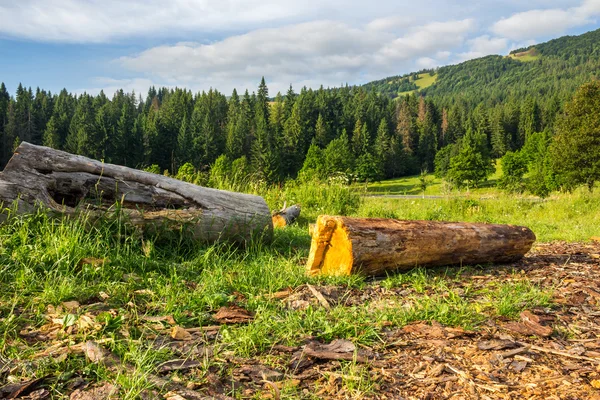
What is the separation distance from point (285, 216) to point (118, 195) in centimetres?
380

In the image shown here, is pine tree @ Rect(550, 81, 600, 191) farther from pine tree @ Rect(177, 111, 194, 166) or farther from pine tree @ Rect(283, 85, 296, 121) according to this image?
pine tree @ Rect(283, 85, 296, 121)

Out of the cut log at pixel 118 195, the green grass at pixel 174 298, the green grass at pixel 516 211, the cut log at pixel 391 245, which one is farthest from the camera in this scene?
Answer: the green grass at pixel 516 211

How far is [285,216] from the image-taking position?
8375 mm

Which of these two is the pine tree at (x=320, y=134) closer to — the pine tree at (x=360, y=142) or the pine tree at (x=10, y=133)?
the pine tree at (x=360, y=142)

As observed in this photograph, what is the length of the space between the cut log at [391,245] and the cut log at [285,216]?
11.2ft

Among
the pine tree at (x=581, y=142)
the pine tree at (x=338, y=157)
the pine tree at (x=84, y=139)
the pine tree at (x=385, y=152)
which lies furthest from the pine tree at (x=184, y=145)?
the pine tree at (x=581, y=142)

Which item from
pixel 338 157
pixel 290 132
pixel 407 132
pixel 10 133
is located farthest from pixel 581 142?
pixel 10 133

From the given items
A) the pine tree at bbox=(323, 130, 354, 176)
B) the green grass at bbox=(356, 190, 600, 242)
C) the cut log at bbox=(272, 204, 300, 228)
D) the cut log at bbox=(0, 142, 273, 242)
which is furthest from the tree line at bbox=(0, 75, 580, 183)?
the cut log at bbox=(0, 142, 273, 242)

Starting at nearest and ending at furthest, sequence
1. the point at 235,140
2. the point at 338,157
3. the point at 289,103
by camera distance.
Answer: the point at 338,157
the point at 235,140
the point at 289,103

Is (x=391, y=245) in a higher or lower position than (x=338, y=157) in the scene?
lower

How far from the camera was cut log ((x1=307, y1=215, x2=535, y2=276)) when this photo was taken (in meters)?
4.38

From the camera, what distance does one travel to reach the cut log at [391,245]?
4375mm

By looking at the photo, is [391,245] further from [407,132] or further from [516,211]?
[407,132]

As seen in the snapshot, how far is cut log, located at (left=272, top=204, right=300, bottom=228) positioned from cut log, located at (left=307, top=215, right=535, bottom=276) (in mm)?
3402
